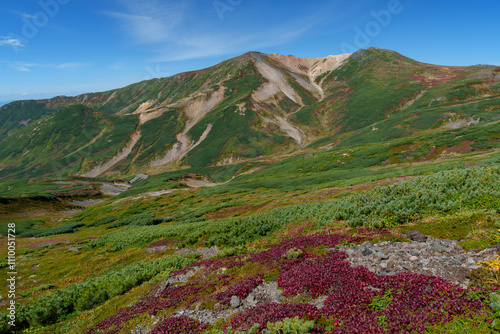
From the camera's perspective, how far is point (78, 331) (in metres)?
11.7

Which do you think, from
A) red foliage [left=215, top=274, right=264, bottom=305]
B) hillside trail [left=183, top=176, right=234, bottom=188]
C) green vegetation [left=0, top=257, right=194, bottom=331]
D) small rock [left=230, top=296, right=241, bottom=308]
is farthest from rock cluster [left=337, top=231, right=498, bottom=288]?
hillside trail [left=183, top=176, right=234, bottom=188]

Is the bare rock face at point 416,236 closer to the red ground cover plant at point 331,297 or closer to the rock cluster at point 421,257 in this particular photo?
the rock cluster at point 421,257

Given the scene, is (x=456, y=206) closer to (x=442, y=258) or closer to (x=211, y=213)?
(x=442, y=258)

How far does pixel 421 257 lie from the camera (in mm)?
9359

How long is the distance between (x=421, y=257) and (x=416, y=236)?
2377 mm

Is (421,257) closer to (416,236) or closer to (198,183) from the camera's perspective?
(416,236)

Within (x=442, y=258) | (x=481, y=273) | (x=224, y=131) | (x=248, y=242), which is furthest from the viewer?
(x=224, y=131)

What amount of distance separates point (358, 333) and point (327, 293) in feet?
7.60

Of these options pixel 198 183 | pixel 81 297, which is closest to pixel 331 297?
pixel 81 297

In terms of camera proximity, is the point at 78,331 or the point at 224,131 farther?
the point at 224,131

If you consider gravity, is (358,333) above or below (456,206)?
below

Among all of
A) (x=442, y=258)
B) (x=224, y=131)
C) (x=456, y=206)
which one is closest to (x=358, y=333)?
(x=442, y=258)

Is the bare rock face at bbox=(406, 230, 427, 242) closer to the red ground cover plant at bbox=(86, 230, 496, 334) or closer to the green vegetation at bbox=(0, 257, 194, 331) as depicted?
the red ground cover plant at bbox=(86, 230, 496, 334)

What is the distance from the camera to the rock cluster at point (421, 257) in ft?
26.4
